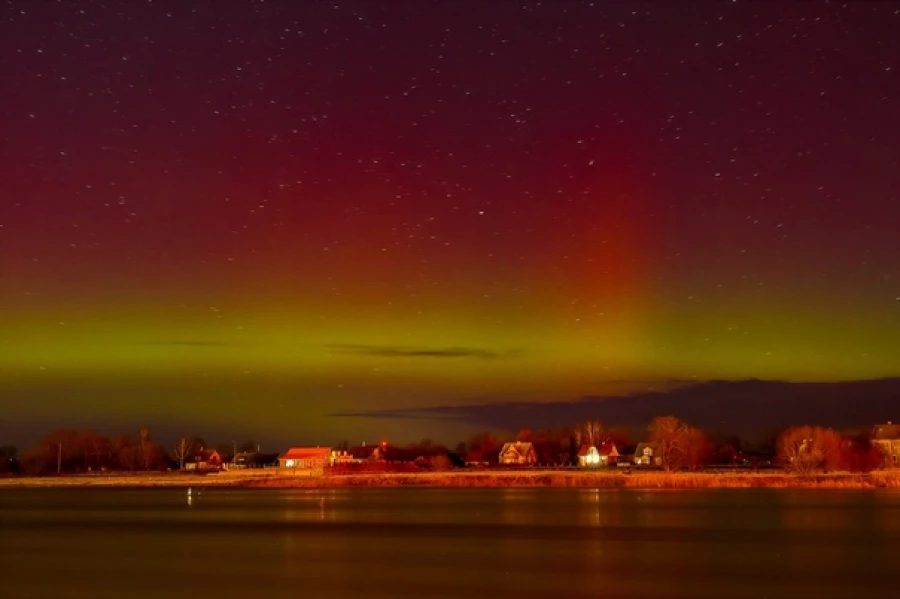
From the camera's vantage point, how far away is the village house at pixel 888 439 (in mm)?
128500

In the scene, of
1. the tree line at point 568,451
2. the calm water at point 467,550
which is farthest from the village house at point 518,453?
the calm water at point 467,550

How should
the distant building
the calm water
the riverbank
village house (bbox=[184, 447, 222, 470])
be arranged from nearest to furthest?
the calm water
the riverbank
the distant building
village house (bbox=[184, 447, 222, 470])

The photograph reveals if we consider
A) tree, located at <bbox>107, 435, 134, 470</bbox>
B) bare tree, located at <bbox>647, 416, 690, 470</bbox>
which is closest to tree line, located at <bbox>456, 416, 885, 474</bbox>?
bare tree, located at <bbox>647, 416, 690, 470</bbox>

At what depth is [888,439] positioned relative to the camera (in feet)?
450

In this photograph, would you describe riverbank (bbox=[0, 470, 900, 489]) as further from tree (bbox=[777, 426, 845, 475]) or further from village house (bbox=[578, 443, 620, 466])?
village house (bbox=[578, 443, 620, 466])

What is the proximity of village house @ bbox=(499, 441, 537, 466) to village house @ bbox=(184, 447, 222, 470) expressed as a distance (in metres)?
52.5

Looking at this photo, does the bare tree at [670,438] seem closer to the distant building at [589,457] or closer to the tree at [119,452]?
the distant building at [589,457]

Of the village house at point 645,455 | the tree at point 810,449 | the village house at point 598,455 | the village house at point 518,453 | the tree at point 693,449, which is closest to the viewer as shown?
the tree at point 810,449

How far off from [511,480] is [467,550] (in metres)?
59.3

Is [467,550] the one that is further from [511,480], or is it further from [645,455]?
[645,455]

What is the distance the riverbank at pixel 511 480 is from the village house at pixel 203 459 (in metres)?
48.7

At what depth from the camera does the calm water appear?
88.4 ft

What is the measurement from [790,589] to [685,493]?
46.8 meters

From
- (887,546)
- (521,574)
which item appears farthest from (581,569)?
(887,546)
